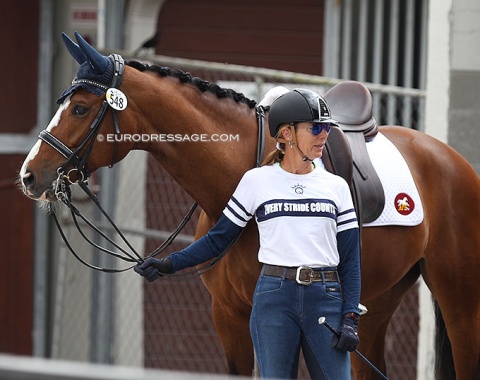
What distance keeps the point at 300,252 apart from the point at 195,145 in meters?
0.73

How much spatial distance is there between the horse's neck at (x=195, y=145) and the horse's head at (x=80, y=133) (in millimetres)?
144

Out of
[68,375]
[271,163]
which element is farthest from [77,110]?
[68,375]

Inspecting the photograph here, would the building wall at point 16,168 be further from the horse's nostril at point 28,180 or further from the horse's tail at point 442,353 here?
the horse's nostril at point 28,180

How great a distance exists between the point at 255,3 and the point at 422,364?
3.32 meters

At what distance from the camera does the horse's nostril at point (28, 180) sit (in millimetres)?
4035

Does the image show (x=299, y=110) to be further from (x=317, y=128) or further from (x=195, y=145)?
(x=195, y=145)

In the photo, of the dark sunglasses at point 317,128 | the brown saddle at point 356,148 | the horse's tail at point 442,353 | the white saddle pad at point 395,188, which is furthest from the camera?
the horse's tail at point 442,353

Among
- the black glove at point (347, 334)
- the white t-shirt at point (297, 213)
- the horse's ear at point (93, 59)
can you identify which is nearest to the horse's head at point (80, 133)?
the horse's ear at point (93, 59)

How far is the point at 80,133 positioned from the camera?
4.08 m

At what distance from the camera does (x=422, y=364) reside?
246 inches

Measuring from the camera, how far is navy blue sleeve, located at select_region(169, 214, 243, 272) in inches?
152

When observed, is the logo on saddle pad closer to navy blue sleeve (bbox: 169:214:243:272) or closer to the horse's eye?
navy blue sleeve (bbox: 169:214:243:272)

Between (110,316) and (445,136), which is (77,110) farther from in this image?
(110,316)

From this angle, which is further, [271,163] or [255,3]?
[255,3]
